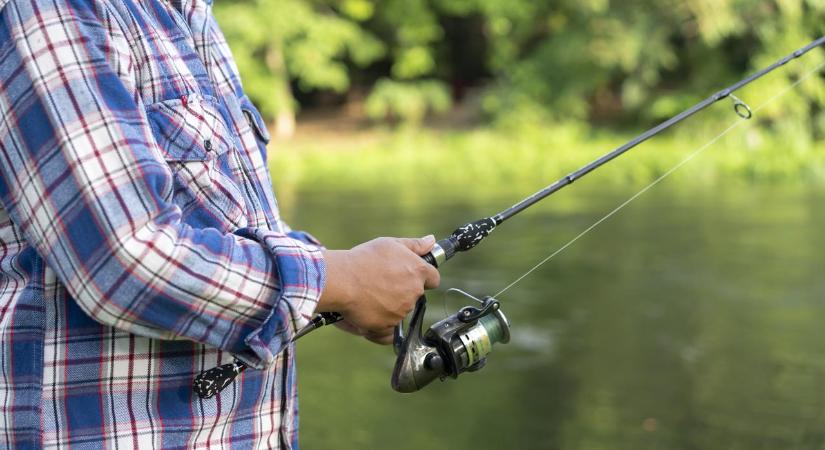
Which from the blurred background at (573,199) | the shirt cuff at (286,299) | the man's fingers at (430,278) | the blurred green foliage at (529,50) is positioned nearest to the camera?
the shirt cuff at (286,299)

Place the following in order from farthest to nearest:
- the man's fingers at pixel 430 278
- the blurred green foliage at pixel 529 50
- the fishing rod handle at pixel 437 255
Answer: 1. the blurred green foliage at pixel 529 50
2. the fishing rod handle at pixel 437 255
3. the man's fingers at pixel 430 278

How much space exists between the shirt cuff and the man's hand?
34mm

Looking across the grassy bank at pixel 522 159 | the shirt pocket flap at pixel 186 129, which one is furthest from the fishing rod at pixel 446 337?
the grassy bank at pixel 522 159

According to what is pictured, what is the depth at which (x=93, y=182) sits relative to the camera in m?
1.26

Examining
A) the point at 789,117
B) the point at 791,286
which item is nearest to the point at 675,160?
the point at 789,117

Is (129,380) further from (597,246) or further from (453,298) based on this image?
(597,246)

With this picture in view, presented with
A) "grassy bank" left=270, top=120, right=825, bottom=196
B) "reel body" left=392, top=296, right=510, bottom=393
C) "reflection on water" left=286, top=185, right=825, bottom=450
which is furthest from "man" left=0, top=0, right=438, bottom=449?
"grassy bank" left=270, top=120, right=825, bottom=196

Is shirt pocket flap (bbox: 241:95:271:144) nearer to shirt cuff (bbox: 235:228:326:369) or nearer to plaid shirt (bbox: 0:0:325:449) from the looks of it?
plaid shirt (bbox: 0:0:325:449)

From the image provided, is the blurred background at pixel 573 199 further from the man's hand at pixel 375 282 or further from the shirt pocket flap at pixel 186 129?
the shirt pocket flap at pixel 186 129

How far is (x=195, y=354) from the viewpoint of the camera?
1.44 metres

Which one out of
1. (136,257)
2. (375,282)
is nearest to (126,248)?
(136,257)

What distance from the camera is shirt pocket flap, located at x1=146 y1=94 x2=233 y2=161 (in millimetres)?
1402

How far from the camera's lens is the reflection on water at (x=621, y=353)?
14.2ft

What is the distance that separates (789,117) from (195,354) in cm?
1569
